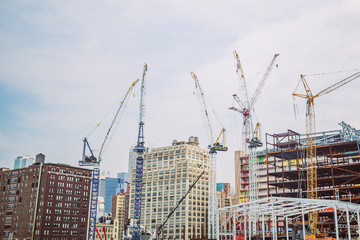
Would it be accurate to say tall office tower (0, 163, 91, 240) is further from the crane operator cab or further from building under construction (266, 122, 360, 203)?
building under construction (266, 122, 360, 203)

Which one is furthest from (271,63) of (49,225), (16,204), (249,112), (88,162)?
(16,204)

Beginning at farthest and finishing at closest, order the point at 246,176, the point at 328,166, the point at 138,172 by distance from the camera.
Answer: the point at 246,176, the point at 138,172, the point at 328,166

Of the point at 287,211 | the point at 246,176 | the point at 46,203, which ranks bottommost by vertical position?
the point at 287,211

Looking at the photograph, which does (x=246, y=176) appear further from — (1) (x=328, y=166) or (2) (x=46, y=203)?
(2) (x=46, y=203)

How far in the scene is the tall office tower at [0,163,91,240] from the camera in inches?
6260

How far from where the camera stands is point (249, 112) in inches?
5984

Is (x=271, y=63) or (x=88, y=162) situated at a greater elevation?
(x=271, y=63)

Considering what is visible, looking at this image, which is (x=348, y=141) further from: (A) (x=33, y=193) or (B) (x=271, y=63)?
(A) (x=33, y=193)

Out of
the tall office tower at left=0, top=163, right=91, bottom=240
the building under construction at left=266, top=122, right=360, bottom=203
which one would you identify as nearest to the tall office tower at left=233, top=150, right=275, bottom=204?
the building under construction at left=266, top=122, right=360, bottom=203

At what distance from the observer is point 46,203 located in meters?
160

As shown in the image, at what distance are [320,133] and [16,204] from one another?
420 ft

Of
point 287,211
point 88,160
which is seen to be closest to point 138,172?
point 88,160

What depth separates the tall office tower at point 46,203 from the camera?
15900cm

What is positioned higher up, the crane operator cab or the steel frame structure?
the crane operator cab
